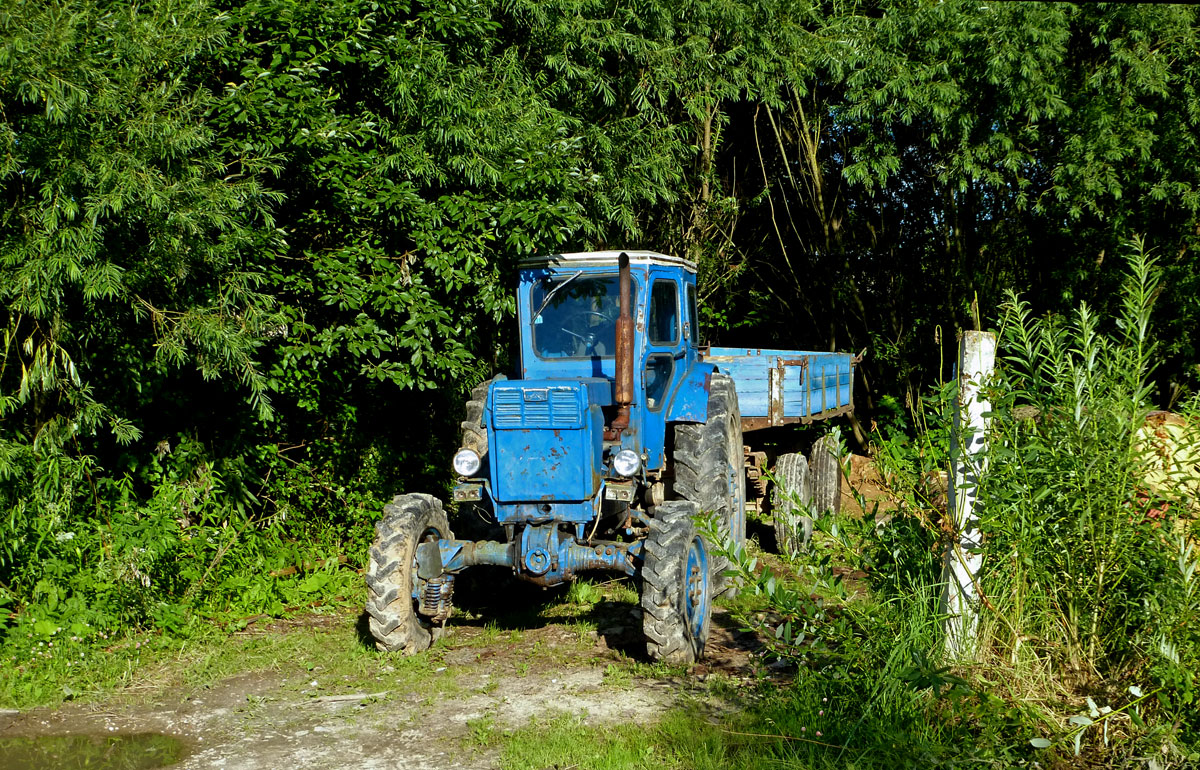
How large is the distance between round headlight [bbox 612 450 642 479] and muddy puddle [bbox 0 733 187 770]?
2801mm

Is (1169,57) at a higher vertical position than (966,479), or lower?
higher

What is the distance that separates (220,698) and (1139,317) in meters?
4.92

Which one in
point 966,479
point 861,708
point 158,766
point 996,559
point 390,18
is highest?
point 390,18

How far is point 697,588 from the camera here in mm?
6148

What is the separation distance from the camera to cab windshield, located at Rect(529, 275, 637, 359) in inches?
283

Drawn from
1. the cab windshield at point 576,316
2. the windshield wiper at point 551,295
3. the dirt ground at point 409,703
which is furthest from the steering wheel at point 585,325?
the dirt ground at point 409,703

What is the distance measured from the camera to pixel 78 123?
17.6 ft

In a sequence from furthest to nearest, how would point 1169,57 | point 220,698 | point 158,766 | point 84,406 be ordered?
1. point 1169,57
2. point 84,406
3. point 220,698
4. point 158,766

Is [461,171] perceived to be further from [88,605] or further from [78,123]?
[88,605]

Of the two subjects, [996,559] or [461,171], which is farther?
[461,171]

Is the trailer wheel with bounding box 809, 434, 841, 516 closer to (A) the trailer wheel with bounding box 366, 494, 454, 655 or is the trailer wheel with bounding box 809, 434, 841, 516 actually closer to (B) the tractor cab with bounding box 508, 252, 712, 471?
(B) the tractor cab with bounding box 508, 252, 712, 471

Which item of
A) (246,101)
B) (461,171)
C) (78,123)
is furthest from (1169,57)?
(78,123)

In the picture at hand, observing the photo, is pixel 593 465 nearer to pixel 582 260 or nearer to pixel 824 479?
pixel 582 260

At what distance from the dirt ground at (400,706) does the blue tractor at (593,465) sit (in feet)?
0.98
